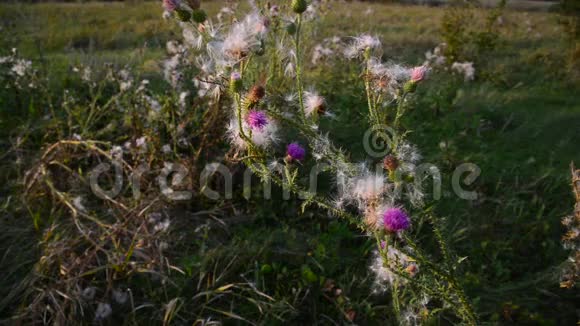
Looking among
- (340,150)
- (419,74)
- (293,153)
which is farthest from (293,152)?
(419,74)

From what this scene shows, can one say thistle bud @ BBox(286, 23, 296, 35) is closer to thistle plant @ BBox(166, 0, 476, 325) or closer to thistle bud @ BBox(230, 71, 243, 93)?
thistle plant @ BBox(166, 0, 476, 325)

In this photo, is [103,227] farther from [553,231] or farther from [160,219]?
[553,231]

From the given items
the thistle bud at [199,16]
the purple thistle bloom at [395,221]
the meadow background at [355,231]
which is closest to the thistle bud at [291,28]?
the thistle bud at [199,16]

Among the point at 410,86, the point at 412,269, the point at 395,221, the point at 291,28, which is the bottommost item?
the point at 412,269

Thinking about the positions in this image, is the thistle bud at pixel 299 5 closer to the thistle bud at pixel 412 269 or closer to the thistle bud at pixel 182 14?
the thistle bud at pixel 182 14

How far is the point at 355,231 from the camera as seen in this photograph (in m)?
2.25

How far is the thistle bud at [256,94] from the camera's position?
1089mm

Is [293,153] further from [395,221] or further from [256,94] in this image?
[395,221]

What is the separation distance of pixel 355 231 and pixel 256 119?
48.3 inches

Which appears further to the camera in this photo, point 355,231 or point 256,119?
point 355,231

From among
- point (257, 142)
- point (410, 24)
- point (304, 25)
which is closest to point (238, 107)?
point (257, 142)

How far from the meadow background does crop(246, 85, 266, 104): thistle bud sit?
92 centimetres

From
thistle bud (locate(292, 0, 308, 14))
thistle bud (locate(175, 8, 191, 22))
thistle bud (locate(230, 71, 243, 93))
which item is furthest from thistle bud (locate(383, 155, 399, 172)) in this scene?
thistle bud (locate(175, 8, 191, 22))

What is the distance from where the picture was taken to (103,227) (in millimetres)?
2174
